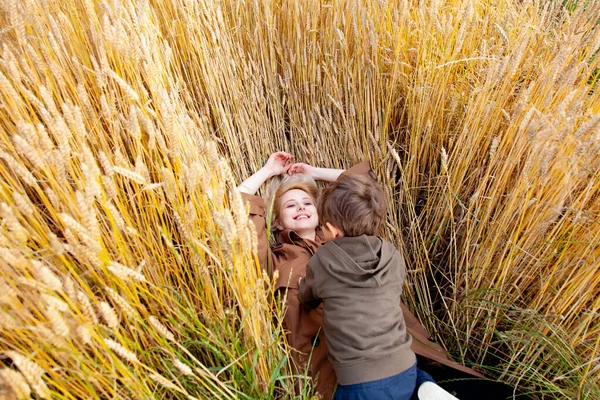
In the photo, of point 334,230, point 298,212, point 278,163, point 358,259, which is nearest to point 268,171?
point 278,163

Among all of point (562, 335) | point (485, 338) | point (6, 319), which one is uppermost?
point (6, 319)

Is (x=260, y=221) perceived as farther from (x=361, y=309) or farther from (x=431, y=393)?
(x=431, y=393)

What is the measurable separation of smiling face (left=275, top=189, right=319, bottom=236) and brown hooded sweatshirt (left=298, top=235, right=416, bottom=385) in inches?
20.4

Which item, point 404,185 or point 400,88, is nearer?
point 404,185

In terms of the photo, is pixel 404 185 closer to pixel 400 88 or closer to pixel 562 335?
pixel 400 88

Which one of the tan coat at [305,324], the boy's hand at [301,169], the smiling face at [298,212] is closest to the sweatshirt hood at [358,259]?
the tan coat at [305,324]

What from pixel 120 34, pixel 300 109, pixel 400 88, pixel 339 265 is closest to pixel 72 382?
pixel 339 265

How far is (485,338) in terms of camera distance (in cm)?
143

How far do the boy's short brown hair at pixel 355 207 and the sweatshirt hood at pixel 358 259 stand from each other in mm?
38

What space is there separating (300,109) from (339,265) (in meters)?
1.06

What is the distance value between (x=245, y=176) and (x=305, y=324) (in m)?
0.82

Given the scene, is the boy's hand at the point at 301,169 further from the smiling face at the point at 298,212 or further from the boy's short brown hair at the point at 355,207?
the boy's short brown hair at the point at 355,207

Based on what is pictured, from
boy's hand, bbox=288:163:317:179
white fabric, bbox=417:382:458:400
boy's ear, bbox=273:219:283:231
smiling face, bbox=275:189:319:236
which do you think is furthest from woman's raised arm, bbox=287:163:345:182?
white fabric, bbox=417:382:458:400

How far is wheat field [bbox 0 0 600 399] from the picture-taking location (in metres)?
0.84
